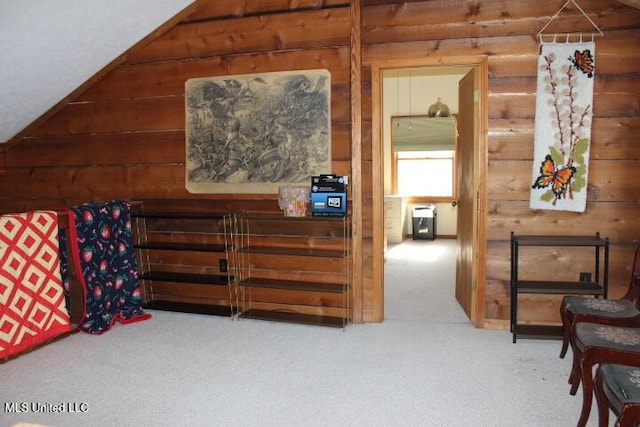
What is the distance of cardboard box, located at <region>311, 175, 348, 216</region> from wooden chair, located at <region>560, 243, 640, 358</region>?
1604mm

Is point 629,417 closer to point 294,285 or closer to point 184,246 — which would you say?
point 294,285

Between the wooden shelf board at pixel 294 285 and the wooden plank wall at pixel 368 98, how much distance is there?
0.27m

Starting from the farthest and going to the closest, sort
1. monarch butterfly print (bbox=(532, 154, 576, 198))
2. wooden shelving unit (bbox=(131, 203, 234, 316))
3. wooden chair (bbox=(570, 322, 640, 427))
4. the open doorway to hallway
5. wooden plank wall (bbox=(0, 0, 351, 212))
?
the open doorway to hallway, wooden shelving unit (bbox=(131, 203, 234, 316)), wooden plank wall (bbox=(0, 0, 351, 212)), monarch butterfly print (bbox=(532, 154, 576, 198)), wooden chair (bbox=(570, 322, 640, 427))

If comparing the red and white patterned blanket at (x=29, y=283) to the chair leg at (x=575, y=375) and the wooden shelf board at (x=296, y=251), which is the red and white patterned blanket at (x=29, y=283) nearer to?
the wooden shelf board at (x=296, y=251)

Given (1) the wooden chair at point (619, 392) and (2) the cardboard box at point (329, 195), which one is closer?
(1) the wooden chair at point (619, 392)

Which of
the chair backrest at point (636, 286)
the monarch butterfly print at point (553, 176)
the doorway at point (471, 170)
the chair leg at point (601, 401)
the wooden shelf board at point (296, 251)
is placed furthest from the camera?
the wooden shelf board at point (296, 251)

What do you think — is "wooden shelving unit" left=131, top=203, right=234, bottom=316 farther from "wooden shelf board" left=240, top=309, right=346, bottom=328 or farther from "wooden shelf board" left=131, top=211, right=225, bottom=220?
"wooden shelf board" left=240, top=309, right=346, bottom=328

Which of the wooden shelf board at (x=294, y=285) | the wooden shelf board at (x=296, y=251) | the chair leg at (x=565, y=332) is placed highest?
the wooden shelf board at (x=296, y=251)

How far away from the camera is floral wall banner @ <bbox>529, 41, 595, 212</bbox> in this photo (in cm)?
337

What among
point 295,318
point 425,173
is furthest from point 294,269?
point 425,173

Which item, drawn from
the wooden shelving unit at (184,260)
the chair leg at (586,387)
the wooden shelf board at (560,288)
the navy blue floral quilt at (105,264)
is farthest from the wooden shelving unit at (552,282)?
the navy blue floral quilt at (105,264)

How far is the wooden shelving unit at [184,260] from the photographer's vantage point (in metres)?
4.08

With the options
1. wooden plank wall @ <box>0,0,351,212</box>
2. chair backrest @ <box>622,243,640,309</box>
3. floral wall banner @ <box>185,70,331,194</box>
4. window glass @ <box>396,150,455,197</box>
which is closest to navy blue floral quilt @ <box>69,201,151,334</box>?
wooden plank wall @ <box>0,0,351,212</box>

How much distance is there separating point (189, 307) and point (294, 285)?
3.23ft
